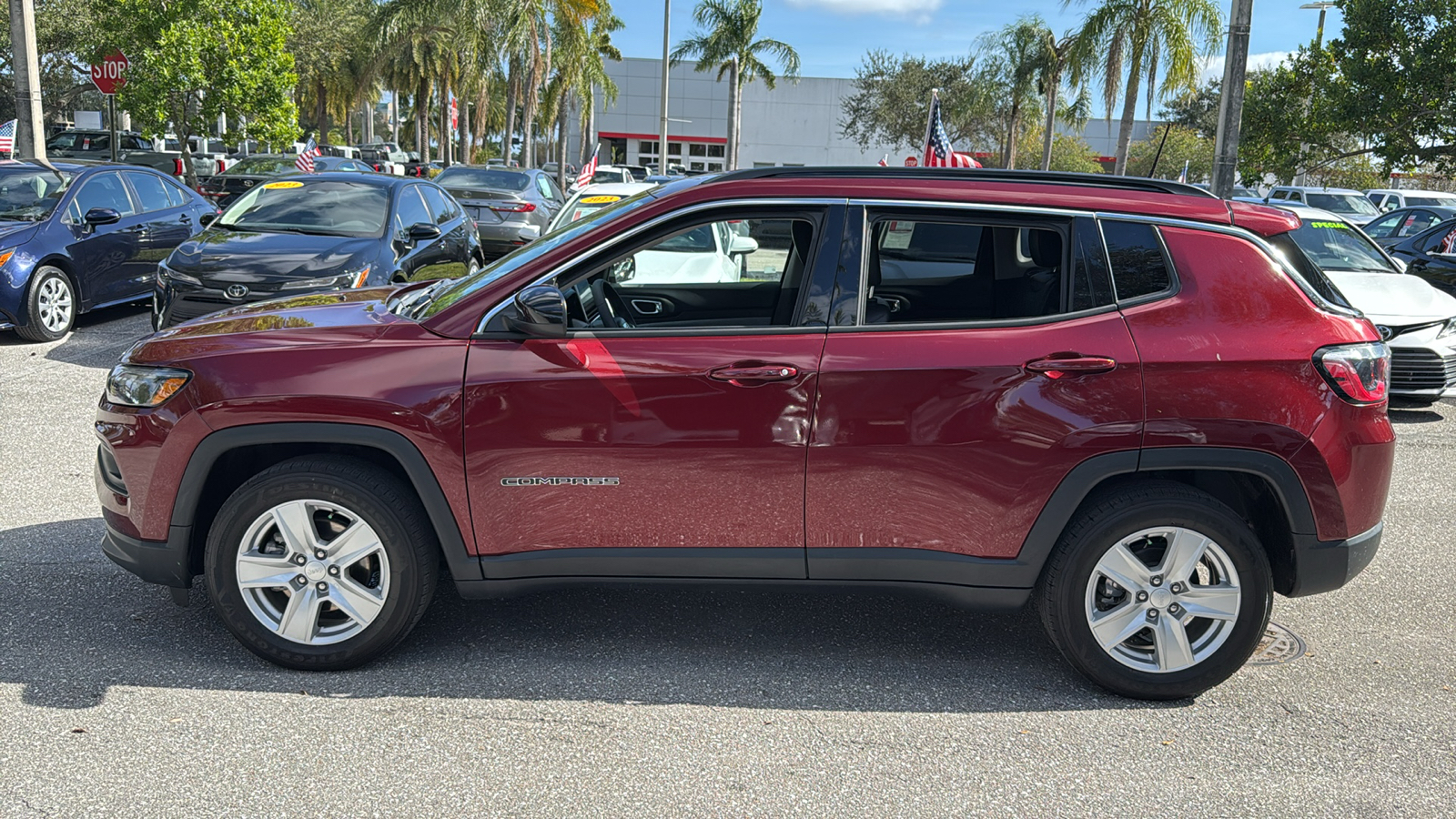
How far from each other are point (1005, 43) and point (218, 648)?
37.0 meters

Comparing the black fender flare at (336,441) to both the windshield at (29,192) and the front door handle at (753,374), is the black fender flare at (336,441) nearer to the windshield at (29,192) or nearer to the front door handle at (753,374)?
the front door handle at (753,374)

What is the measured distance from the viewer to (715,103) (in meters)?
70.1

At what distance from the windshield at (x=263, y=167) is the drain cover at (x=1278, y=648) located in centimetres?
2172

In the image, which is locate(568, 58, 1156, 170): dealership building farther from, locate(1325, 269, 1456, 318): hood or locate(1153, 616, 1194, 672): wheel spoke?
locate(1153, 616, 1194, 672): wheel spoke

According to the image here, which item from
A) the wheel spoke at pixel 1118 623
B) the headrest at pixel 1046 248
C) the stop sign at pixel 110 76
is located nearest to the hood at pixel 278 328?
the headrest at pixel 1046 248

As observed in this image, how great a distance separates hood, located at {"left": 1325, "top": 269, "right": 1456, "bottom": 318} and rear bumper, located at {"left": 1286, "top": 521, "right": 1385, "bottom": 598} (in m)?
5.63

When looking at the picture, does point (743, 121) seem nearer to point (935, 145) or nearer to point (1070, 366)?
point (935, 145)

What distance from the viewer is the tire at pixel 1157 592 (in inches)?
147

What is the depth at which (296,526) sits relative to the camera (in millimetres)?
3729

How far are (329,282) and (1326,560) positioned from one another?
7.27 m

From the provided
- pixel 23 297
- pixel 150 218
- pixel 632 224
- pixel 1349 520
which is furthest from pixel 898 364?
pixel 150 218

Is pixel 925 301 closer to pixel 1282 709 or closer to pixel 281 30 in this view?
pixel 1282 709

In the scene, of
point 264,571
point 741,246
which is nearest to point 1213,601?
point 741,246

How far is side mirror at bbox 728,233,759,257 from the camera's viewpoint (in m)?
5.51
